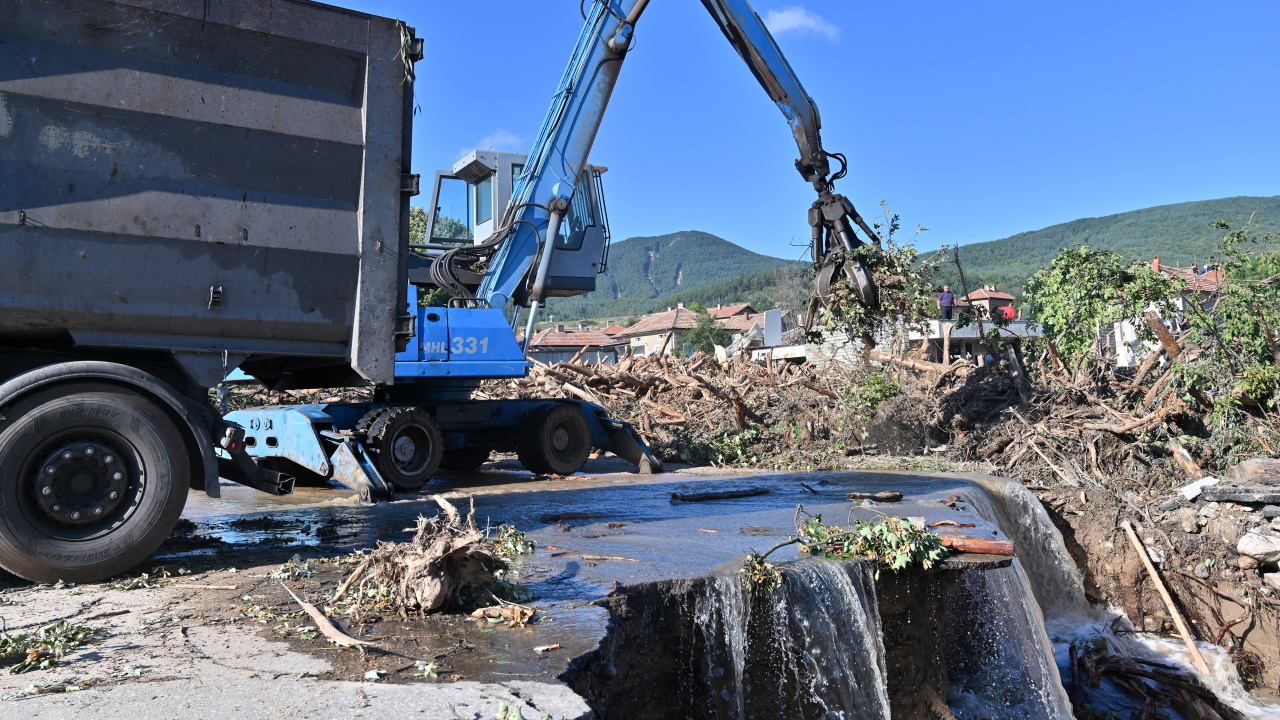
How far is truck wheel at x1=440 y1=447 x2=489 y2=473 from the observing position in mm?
12273

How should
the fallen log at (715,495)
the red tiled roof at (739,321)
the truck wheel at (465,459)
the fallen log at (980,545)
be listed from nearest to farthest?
the fallen log at (980,545)
the fallen log at (715,495)
the truck wheel at (465,459)
the red tiled roof at (739,321)

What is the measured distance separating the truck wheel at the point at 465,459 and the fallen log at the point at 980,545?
723 cm

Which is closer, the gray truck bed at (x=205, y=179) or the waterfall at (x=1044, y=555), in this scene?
the gray truck bed at (x=205, y=179)

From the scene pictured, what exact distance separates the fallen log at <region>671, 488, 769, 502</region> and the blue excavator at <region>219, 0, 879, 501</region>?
268 cm

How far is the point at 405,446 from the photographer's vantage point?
9992mm

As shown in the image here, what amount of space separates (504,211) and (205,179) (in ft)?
22.0

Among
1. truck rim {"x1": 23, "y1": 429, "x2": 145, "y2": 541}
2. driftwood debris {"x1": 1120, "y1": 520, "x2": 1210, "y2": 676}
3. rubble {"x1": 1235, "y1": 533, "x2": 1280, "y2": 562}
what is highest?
truck rim {"x1": 23, "y1": 429, "x2": 145, "y2": 541}

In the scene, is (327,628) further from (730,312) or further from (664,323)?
(730,312)

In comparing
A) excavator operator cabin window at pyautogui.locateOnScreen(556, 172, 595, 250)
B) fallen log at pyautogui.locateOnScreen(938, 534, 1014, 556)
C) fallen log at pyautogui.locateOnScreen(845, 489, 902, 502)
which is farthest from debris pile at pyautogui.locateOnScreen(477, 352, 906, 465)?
fallen log at pyautogui.locateOnScreen(938, 534, 1014, 556)

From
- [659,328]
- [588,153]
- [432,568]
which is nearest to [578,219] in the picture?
[588,153]

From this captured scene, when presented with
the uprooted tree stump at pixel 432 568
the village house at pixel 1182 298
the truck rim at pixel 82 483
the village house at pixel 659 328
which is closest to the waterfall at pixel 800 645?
the uprooted tree stump at pixel 432 568

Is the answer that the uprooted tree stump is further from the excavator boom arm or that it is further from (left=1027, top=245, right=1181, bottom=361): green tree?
(left=1027, top=245, right=1181, bottom=361): green tree

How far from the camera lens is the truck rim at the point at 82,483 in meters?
4.98

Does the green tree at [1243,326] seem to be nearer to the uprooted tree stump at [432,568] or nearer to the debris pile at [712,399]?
the debris pile at [712,399]
